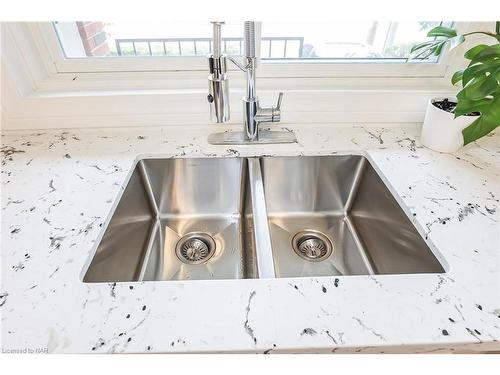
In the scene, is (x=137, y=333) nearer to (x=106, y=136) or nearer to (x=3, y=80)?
(x=106, y=136)

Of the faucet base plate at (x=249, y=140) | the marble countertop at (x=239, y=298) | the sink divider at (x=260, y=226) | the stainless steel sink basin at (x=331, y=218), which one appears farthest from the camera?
the faucet base plate at (x=249, y=140)

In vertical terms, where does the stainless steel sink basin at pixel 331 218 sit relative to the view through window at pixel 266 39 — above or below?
below

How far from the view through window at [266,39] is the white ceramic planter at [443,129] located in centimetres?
28

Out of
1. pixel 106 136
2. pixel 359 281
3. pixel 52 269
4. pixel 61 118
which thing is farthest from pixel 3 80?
pixel 359 281

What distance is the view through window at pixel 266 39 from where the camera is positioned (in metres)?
0.97

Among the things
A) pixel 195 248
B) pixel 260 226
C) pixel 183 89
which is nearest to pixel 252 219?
pixel 260 226

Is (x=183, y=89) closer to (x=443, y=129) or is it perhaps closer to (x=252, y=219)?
(x=252, y=219)

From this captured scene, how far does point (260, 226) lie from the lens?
686 mm

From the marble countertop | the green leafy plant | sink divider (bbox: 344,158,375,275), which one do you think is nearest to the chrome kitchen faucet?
sink divider (bbox: 344,158,375,275)

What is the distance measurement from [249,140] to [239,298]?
559mm

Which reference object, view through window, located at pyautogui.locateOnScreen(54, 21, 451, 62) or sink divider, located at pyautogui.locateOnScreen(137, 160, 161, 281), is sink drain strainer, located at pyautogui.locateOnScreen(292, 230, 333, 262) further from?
view through window, located at pyautogui.locateOnScreen(54, 21, 451, 62)

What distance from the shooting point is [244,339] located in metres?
0.45

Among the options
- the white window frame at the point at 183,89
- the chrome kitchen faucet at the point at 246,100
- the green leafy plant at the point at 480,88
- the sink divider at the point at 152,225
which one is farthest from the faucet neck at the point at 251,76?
the green leafy plant at the point at 480,88

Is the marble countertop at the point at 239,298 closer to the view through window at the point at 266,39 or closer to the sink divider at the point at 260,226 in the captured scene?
the sink divider at the point at 260,226
